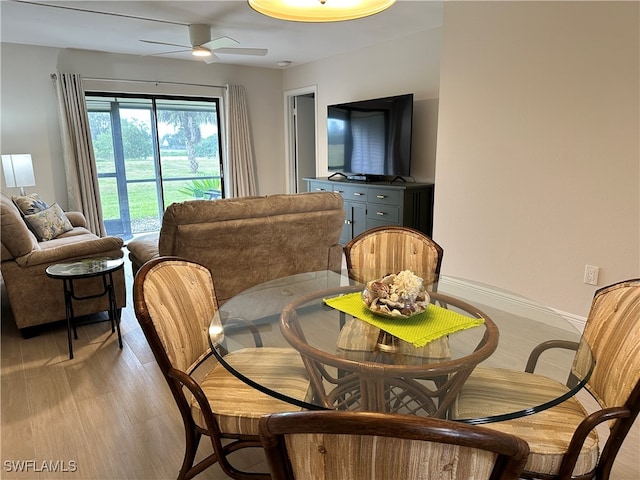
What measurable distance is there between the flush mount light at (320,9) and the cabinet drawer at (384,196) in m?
2.86

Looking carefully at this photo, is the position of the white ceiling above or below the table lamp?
→ above

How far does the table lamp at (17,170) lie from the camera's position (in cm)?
437

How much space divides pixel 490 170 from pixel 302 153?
406 cm

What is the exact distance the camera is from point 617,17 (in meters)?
2.49

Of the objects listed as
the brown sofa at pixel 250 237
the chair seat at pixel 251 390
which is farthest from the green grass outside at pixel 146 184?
the chair seat at pixel 251 390

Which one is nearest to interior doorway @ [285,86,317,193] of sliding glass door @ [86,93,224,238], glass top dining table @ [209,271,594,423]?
sliding glass door @ [86,93,224,238]

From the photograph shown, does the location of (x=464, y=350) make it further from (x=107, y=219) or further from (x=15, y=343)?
(x=107, y=219)

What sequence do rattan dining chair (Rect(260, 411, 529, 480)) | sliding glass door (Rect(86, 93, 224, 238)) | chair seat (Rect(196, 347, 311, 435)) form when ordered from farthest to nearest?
sliding glass door (Rect(86, 93, 224, 238)) → chair seat (Rect(196, 347, 311, 435)) → rattan dining chair (Rect(260, 411, 529, 480))

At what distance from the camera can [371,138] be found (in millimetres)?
4941

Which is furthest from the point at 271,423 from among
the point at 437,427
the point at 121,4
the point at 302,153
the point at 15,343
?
the point at 302,153

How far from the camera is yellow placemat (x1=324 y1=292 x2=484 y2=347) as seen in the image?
1.41 m

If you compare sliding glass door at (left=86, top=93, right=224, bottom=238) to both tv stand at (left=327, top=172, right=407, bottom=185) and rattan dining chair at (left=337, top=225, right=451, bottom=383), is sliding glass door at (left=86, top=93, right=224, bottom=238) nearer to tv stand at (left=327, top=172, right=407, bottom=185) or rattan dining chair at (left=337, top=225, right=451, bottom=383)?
tv stand at (left=327, top=172, right=407, bottom=185)

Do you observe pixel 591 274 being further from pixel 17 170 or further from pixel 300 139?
pixel 17 170

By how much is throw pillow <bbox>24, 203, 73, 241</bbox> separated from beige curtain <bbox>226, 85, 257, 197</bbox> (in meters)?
2.67
